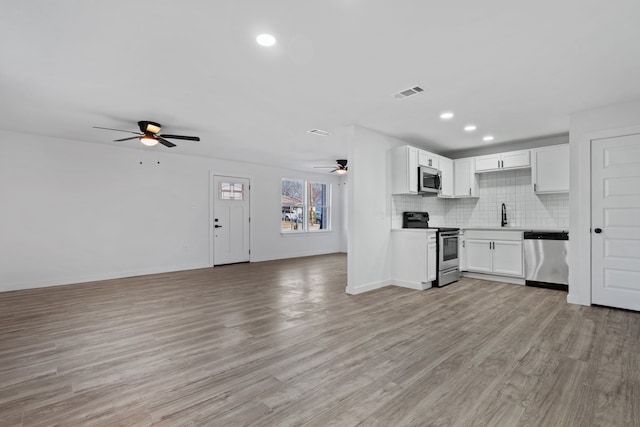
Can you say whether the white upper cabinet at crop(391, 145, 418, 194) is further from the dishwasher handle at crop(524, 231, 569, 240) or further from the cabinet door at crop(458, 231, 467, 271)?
the dishwasher handle at crop(524, 231, 569, 240)

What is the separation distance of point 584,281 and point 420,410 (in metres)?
3.55

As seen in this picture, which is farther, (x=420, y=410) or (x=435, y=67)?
(x=435, y=67)

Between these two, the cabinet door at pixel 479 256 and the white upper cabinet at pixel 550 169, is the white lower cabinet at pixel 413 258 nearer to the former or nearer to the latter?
the cabinet door at pixel 479 256

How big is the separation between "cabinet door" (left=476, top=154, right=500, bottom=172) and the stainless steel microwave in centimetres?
91

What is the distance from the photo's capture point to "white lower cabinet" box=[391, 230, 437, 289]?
190 inches

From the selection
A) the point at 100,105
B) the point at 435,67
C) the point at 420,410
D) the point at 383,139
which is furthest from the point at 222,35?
the point at 383,139

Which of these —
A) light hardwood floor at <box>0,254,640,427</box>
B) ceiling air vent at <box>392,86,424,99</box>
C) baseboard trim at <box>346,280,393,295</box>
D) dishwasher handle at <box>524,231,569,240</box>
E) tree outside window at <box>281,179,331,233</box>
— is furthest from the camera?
tree outside window at <box>281,179,331,233</box>

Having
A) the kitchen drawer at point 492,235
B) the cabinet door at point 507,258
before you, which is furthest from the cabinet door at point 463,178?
the cabinet door at point 507,258

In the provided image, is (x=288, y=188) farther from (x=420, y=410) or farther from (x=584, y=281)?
(x=420, y=410)

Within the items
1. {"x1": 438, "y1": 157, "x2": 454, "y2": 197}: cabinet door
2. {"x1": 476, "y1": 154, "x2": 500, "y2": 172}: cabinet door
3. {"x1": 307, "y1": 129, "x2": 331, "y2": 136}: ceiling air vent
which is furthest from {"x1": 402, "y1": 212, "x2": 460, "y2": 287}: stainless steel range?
{"x1": 307, "y1": 129, "x2": 331, "y2": 136}: ceiling air vent

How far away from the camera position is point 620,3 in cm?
201

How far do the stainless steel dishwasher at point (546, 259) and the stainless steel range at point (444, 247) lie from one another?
1.06 m

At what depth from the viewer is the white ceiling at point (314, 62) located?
2.11 metres

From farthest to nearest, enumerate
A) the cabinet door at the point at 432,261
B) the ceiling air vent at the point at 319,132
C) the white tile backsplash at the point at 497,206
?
the white tile backsplash at the point at 497,206 → the ceiling air vent at the point at 319,132 → the cabinet door at the point at 432,261
